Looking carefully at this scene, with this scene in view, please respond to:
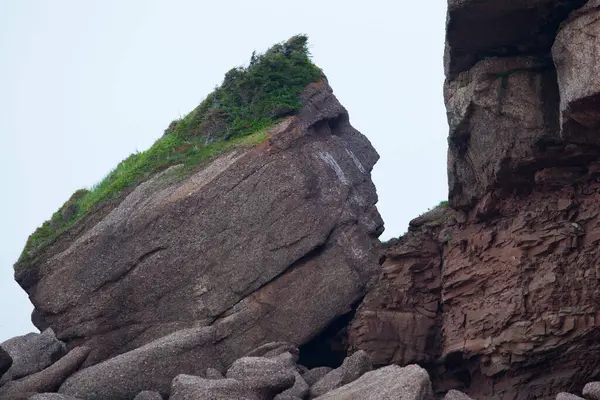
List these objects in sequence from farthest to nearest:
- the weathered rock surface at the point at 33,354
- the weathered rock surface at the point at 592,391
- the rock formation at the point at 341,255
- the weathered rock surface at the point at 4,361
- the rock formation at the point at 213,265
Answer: the weathered rock surface at the point at 33,354, the rock formation at the point at 213,265, the weathered rock surface at the point at 4,361, the rock formation at the point at 341,255, the weathered rock surface at the point at 592,391

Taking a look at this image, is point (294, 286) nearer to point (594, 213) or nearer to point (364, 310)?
point (364, 310)

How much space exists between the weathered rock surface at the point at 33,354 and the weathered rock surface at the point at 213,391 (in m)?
7.63

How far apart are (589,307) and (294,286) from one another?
30.2ft

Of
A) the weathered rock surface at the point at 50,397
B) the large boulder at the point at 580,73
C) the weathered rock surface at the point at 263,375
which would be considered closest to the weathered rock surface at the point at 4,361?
the weathered rock surface at the point at 50,397

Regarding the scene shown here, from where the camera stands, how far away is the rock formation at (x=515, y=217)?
78.4 feet

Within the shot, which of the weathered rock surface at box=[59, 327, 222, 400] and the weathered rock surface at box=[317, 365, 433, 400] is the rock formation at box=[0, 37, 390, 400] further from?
the weathered rock surface at box=[317, 365, 433, 400]

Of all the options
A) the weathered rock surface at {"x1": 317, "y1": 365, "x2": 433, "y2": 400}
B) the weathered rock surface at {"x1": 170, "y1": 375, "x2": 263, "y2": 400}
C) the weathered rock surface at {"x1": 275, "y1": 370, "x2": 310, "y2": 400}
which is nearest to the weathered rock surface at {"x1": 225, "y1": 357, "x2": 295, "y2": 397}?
the weathered rock surface at {"x1": 170, "y1": 375, "x2": 263, "y2": 400}

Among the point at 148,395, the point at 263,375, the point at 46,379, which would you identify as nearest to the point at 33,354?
the point at 46,379

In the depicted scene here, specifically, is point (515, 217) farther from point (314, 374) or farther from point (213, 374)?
point (213, 374)

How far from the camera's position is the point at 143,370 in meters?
27.3

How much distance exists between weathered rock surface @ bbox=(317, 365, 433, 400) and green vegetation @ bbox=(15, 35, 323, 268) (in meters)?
9.94

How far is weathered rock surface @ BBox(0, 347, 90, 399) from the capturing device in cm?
2794

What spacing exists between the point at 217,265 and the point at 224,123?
594cm

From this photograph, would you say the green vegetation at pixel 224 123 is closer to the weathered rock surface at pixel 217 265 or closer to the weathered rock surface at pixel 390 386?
the weathered rock surface at pixel 217 265
